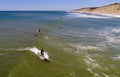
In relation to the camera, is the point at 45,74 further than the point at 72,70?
No

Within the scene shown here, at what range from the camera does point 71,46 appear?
33344 millimetres

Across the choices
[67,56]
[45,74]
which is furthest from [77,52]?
[45,74]

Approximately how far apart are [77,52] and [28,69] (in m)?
10.0

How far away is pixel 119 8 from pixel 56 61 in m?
124

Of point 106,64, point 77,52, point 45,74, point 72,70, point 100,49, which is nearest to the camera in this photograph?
point 45,74

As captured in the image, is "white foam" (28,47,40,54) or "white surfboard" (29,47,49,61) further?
"white foam" (28,47,40,54)

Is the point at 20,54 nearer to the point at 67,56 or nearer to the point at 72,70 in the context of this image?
the point at 67,56

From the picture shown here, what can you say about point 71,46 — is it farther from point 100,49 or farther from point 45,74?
point 45,74

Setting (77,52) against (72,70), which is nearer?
(72,70)

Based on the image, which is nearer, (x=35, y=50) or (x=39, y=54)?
(x=39, y=54)

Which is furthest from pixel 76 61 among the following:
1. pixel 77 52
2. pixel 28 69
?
pixel 28 69

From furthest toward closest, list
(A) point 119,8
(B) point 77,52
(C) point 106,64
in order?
(A) point 119,8
(B) point 77,52
(C) point 106,64

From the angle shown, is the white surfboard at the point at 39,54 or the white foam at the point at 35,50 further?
the white foam at the point at 35,50

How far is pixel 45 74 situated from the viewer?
21094 millimetres
